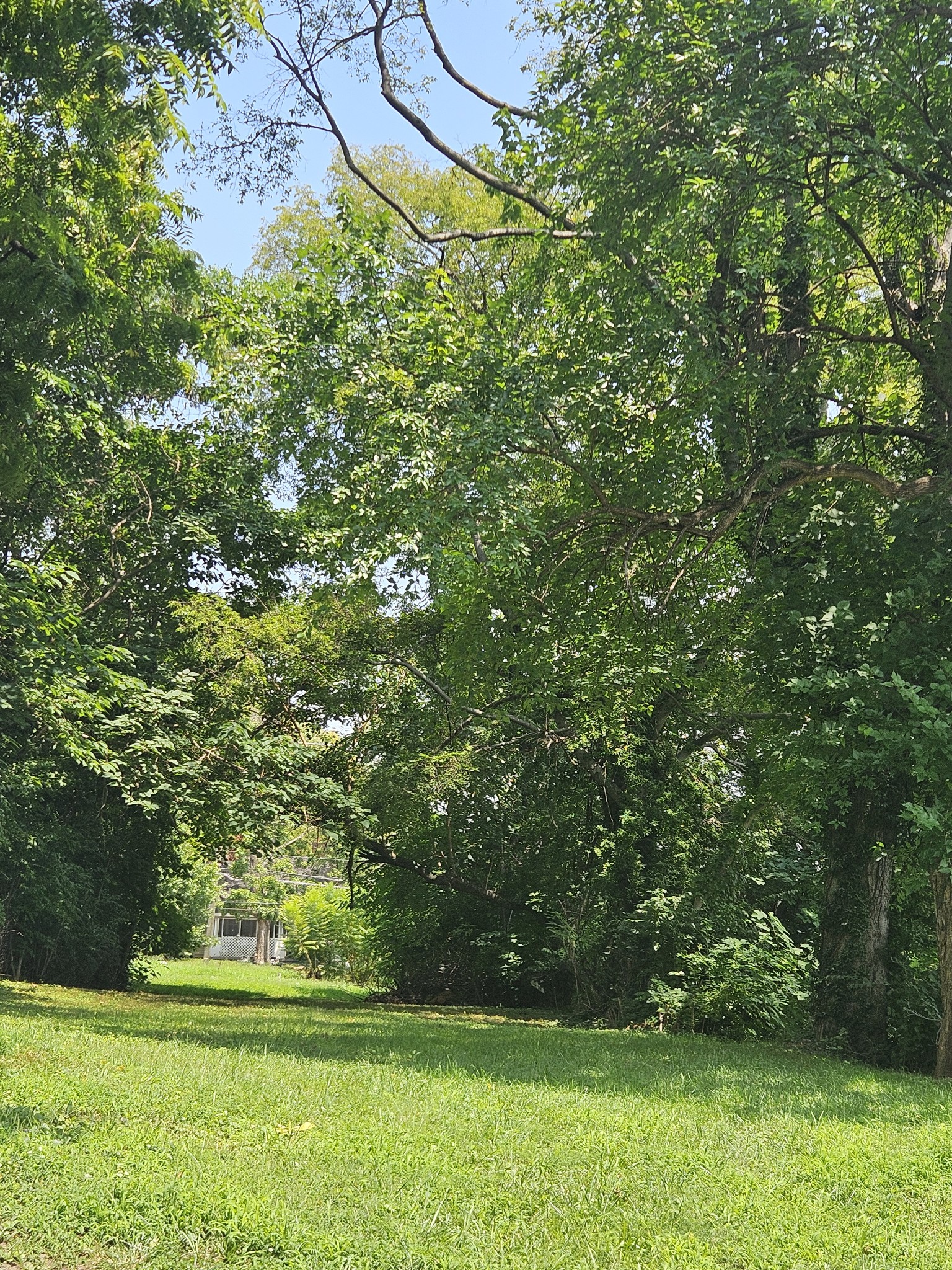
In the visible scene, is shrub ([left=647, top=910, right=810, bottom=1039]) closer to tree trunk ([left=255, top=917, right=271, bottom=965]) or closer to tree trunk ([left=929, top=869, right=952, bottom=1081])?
tree trunk ([left=929, top=869, right=952, bottom=1081])

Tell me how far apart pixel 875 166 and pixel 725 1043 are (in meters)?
10.1

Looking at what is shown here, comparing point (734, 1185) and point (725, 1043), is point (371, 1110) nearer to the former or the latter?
point (734, 1185)

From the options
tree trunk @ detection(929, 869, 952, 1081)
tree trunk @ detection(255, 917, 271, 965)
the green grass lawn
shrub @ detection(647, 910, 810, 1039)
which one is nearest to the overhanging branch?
shrub @ detection(647, 910, 810, 1039)

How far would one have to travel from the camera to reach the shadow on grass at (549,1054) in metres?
8.12

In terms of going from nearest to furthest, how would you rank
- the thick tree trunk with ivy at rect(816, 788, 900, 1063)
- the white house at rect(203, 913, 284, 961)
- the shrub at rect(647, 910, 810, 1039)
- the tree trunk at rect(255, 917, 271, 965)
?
1. the thick tree trunk with ivy at rect(816, 788, 900, 1063)
2. the shrub at rect(647, 910, 810, 1039)
3. the tree trunk at rect(255, 917, 271, 965)
4. the white house at rect(203, 913, 284, 961)

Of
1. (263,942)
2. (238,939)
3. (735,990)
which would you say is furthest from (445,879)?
(238,939)

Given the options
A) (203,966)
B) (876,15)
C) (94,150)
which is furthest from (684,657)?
(203,966)

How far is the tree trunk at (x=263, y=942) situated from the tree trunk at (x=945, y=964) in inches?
1532

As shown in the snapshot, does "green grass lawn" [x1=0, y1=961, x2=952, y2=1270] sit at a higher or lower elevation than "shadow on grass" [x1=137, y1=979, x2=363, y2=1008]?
higher

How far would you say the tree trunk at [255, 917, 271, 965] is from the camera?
47906 millimetres

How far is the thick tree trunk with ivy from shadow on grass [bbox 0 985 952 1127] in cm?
112

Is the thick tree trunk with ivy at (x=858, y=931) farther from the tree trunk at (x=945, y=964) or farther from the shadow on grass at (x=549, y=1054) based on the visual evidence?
the tree trunk at (x=945, y=964)

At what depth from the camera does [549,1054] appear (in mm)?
10648

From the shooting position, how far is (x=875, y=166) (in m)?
9.84
